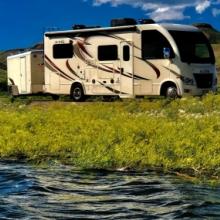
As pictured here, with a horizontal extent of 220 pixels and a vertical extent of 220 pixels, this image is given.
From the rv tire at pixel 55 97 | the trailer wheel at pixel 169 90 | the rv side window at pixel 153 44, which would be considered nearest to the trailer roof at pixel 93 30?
the rv side window at pixel 153 44

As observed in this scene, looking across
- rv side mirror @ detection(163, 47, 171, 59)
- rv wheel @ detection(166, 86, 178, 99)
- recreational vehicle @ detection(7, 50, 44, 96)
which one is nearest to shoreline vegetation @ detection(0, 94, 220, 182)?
rv wheel @ detection(166, 86, 178, 99)

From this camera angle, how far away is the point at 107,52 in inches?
1045

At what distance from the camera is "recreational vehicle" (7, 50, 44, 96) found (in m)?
31.1

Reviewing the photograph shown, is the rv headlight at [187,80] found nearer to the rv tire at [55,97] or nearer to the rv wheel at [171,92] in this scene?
the rv wheel at [171,92]

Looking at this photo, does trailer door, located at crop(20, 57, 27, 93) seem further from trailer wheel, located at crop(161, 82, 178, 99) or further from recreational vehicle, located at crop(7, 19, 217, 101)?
trailer wheel, located at crop(161, 82, 178, 99)

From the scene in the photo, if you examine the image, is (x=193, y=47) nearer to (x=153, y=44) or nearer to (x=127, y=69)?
(x=153, y=44)

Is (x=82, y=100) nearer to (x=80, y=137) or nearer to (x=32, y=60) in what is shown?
(x=32, y=60)

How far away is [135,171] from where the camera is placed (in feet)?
36.5

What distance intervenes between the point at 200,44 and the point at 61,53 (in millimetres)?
6407

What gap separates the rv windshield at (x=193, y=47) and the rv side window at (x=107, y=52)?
2.61 m

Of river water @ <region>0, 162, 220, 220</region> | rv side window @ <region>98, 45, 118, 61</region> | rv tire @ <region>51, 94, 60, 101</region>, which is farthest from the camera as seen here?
rv tire @ <region>51, 94, 60, 101</region>

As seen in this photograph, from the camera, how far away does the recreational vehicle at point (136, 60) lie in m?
24.7

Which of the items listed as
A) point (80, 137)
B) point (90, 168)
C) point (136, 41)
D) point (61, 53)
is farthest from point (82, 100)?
point (90, 168)

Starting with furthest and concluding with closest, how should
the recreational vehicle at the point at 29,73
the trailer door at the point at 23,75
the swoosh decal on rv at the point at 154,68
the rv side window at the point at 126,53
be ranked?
the trailer door at the point at 23,75 → the recreational vehicle at the point at 29,73 → the rv side window at the point at 126,53 → the swoosh decal on rv at the point at 154,68
